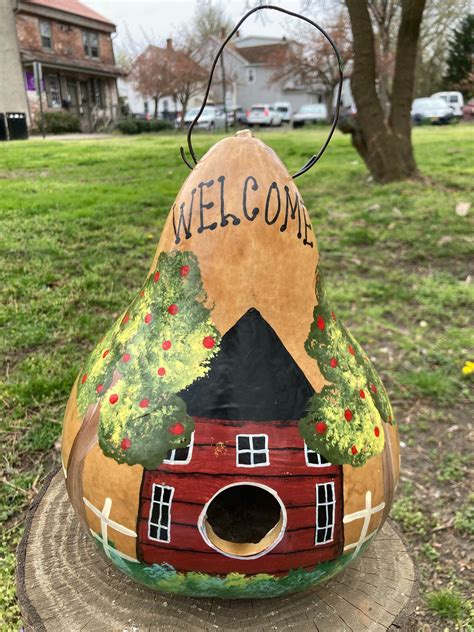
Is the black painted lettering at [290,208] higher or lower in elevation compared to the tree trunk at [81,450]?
higher

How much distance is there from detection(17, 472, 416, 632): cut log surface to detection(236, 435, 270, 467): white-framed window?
0.58m

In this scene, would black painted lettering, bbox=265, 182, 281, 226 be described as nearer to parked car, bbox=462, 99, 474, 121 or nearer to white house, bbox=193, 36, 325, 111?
parked car, bbox=462, 99, 474, 121

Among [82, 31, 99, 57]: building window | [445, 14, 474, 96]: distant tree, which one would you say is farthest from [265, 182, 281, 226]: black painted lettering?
[445, 14, 474, 96]: distant tree

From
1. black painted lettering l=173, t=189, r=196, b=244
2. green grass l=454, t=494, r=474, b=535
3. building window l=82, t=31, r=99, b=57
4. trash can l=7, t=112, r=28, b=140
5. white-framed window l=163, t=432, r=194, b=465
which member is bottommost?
green grass l=454, t=494, r=474, b=535

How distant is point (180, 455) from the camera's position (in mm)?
1560

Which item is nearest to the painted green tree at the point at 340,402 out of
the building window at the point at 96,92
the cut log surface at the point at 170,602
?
the cut log surface at the point at 170,602

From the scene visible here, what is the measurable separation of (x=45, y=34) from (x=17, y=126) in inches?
497

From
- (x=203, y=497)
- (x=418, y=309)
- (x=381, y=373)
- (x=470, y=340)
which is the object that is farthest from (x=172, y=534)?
(x=418, y=309)

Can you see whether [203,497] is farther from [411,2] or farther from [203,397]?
[411,2]

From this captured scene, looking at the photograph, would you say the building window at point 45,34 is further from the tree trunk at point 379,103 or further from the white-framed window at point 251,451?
the white-framed window at point 251,451

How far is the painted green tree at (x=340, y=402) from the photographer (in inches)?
63.9

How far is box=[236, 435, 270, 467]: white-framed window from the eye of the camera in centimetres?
155

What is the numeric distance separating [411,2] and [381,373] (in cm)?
654

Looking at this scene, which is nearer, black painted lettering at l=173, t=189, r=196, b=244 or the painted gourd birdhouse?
the painted gourd birdhouse
